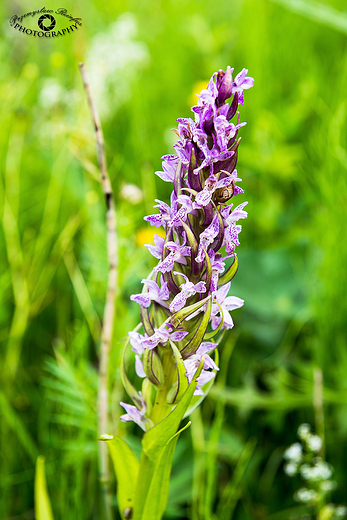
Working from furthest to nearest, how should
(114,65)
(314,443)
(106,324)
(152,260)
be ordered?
(114,65), (152,260), (314,443), (106,324)

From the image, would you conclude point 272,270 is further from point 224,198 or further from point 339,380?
point 224,198

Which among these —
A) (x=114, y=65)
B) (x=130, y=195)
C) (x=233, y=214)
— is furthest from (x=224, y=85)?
(x=114, y=65)

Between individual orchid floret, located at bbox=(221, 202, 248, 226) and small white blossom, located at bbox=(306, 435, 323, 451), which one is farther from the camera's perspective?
small white blossom, located at bbox=(306, 435, 323, 451)

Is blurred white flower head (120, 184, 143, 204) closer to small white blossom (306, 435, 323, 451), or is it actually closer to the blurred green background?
the blurred green background

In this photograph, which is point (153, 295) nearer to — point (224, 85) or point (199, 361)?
point (199, 361)

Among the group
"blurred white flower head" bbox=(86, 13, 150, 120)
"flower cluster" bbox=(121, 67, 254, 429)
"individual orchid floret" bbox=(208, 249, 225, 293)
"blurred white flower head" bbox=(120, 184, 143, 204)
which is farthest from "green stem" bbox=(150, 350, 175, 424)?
"blurred white flower head" bbox=(86, 13, 150, 120)

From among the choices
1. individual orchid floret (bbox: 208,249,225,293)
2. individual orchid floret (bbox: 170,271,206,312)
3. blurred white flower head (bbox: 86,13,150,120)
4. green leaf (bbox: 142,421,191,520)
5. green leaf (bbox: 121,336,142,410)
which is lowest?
green leaf (bbox: 142,421,191,520)
